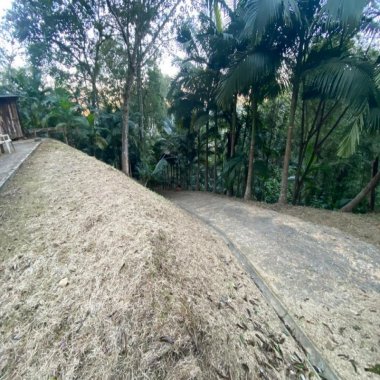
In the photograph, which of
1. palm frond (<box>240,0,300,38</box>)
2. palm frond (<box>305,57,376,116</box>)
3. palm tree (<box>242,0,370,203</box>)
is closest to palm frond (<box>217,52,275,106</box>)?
palm tree (<box>242,0,370,203</box>)

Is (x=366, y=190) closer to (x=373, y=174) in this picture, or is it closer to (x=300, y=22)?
(x=373, y=174)

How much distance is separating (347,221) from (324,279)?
114 inches

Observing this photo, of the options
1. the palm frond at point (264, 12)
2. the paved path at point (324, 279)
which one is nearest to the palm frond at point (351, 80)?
the palm frond at point (264, 12)

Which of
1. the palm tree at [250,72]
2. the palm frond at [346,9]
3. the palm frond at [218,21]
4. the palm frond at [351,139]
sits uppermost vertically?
the palm frond at [218,21]

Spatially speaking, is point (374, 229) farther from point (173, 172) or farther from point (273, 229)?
point (173, 172)

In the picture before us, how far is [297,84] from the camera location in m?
6.24

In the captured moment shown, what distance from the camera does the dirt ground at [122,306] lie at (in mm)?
1416

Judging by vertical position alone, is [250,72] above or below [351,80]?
above

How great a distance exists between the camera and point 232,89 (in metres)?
6.15

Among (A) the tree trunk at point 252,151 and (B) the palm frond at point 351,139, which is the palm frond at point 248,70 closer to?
(A) the tree trunk at point 252,151

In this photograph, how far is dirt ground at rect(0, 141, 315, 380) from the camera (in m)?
1.42

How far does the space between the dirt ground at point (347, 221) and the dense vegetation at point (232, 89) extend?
3.44 ft

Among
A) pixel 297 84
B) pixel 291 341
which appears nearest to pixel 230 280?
pixel 291 341

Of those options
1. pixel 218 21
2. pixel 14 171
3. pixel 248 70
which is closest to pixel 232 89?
pixel 248 70
